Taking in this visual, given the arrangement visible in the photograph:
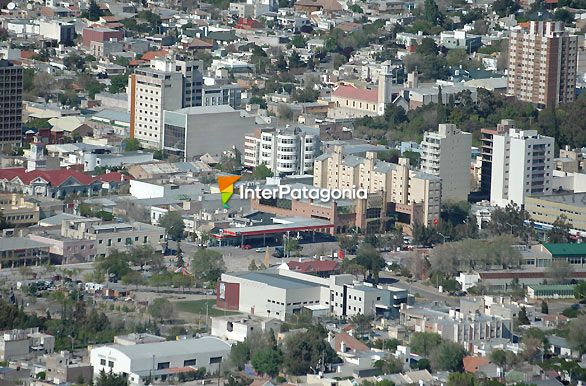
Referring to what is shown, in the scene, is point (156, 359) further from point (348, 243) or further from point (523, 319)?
point (348, 243)

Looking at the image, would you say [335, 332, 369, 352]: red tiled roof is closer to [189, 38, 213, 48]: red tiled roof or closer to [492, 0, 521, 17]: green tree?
[189, 38, 213, 48]: red tiled roof

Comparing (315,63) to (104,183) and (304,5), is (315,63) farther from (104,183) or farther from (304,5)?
(104,183)

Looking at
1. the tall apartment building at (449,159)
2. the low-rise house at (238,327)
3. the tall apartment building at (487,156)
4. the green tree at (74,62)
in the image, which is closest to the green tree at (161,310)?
the low-rise house at (238,327)

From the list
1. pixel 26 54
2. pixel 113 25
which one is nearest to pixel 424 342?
pixel 26 54

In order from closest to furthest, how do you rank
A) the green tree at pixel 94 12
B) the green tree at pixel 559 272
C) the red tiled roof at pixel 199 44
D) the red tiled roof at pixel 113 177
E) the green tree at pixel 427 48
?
1. the green tree at pixel 559 272
2. the red tiled roof at pixel 113 177
3. the green tree at pixel 427 48
4. the red tiled roof at pixel 199 44
5. the green tree at pixel 94 12

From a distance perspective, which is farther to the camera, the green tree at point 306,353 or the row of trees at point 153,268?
the row of trees at point 153,268

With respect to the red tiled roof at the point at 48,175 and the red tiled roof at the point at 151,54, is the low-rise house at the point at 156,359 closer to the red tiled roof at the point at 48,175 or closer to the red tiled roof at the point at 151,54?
the red tiled roof at the point at 48,175
